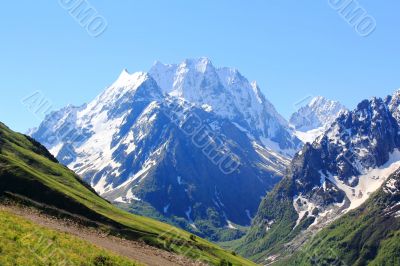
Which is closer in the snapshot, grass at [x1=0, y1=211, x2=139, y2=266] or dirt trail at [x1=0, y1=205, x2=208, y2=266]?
grass at [x1=0, y1=211, x2=139, y2=266]

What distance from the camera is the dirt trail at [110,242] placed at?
210 ft

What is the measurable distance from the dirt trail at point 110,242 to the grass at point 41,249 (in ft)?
33.6

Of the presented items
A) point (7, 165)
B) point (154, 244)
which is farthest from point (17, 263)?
point (7, 165)

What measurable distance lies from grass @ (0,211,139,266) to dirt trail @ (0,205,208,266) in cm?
1025

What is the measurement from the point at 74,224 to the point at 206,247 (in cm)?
2955

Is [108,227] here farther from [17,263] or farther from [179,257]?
[17,263]

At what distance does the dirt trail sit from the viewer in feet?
210

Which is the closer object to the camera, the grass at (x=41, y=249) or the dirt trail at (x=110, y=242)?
the grass at (x=41, y=249)

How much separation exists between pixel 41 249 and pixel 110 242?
26.5 meters

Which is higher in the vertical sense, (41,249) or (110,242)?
(41,249)

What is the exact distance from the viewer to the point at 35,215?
6925cm

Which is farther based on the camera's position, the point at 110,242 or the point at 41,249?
the point at 110,242

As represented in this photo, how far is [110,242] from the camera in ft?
229

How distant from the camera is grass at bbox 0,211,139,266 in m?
40.7
